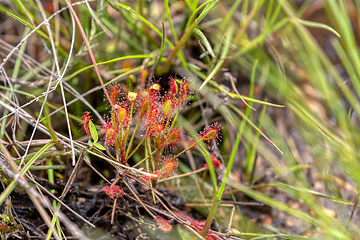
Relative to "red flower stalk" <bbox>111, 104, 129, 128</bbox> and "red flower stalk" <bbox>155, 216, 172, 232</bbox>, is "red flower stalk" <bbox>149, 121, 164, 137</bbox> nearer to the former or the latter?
"red flower stalk" <bbox>111, 104, 129, 128</bbox>

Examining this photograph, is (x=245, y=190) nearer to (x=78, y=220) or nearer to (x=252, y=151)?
(x=252, y=151)

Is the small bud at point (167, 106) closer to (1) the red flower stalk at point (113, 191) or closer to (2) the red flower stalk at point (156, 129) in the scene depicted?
(2) the red flower stalk at point (156, 129)

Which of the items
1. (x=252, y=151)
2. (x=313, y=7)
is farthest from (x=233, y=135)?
(x=313, y=7)

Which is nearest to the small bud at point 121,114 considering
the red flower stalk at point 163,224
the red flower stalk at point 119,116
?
the red flower stalk at point 119,116

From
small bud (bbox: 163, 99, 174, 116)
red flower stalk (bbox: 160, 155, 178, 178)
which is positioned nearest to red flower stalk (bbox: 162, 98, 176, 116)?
small bud (bbox: 163, 99, 174, 116)

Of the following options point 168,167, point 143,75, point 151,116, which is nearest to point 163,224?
point 168,167

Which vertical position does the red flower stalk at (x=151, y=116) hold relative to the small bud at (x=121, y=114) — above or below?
below

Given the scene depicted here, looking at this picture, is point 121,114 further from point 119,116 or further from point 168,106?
point 168,106

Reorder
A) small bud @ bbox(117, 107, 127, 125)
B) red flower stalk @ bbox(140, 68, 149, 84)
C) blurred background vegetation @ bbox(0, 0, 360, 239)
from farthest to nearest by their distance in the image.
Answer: red flower stalk @ bbox(140, 68, 149, 84)
blurred background vegetation @ bbox(0, 0, 360, 239)
small bud @ bbox(117, 107, 127, 125)
